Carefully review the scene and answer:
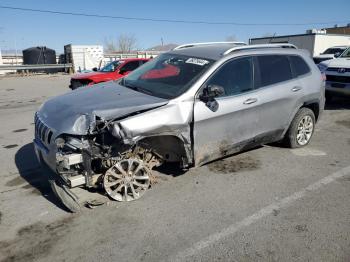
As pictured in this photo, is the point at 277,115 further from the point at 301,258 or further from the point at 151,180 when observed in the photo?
the point at 301,258

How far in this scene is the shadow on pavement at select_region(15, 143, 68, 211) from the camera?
164 inches

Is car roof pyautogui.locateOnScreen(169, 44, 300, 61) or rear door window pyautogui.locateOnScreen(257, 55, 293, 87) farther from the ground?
car roof pyautogui.locateOnScreen(169, 44, 300, 61)

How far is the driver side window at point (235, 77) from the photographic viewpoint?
Answer: 14.8ft

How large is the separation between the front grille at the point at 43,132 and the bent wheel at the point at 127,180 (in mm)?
764

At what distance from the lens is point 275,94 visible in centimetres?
512

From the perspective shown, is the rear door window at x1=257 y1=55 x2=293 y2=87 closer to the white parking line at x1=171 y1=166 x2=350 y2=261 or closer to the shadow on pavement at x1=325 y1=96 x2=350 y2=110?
the white parking line at x1=171 y1=166 x2=350 y2=261

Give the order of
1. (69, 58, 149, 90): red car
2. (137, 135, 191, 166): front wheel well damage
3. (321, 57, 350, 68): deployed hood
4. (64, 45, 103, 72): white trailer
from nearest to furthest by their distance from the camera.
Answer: (137, 135, 191, 166): front wheel well damage → (321, 57, 350, 68): deployed hood → (69, 58, 149, 90): red car → (64, 45, 103, 72): white trailer

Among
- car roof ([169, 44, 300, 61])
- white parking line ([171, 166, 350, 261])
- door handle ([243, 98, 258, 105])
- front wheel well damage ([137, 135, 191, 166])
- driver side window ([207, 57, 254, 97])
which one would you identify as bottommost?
white parking line ([171, 166, 350, 261])

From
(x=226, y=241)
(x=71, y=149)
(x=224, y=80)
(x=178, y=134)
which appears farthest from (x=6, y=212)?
(x=224, y=80)

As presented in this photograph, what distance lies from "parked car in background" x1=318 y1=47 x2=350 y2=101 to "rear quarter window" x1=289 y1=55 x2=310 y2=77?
404 cm

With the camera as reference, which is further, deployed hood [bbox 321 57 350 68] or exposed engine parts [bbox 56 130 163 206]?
deployed hood [bbox 321 57 350 68]

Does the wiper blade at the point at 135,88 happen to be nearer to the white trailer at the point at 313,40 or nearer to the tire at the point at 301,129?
the tire at the point at 301,129

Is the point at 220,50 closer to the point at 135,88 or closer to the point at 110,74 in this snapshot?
the point at 135,88

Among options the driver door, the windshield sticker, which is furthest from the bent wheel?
the windshield sticker
